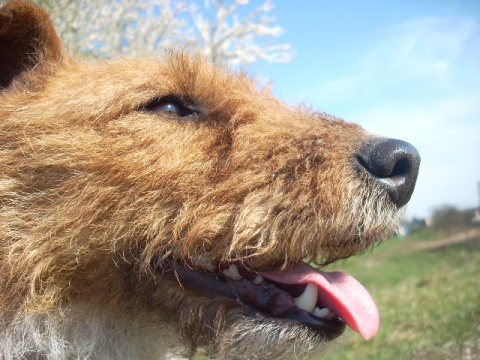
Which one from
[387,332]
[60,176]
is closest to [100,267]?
[60,176]

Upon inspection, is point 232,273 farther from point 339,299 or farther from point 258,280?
point 339,299

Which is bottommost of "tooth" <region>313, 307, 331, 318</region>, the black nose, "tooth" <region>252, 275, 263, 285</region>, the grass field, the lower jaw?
the grass field

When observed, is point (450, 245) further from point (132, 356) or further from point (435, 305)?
point (132, 356)

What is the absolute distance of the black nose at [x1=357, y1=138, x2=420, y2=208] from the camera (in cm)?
255

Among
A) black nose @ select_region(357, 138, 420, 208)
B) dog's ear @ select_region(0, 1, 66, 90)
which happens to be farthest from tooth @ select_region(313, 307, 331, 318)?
dog's ear @ select_region(0, 1, 66, 90)

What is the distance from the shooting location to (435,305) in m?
7.64

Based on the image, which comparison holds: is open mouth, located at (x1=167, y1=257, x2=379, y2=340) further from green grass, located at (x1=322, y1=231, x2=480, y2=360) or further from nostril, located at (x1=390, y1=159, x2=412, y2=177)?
nostril, located at (x1=390, y1=159, x2=412, y2=177)

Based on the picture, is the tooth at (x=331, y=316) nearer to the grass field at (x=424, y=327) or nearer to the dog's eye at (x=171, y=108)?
the grass field at (x=424, y=327)

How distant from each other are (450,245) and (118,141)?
845 inches

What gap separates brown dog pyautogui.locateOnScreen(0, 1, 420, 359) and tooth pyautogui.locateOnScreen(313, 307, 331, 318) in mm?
18

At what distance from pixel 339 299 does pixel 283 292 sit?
32 centimetres

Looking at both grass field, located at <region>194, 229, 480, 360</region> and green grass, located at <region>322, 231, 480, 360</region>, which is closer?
grass field, located at <region>194, 229, 480, 360</region>

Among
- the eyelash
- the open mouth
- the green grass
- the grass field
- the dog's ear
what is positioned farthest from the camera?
the green grass

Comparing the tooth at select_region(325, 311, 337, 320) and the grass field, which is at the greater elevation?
the tooth at select_region(325, 311, 337, 320)
